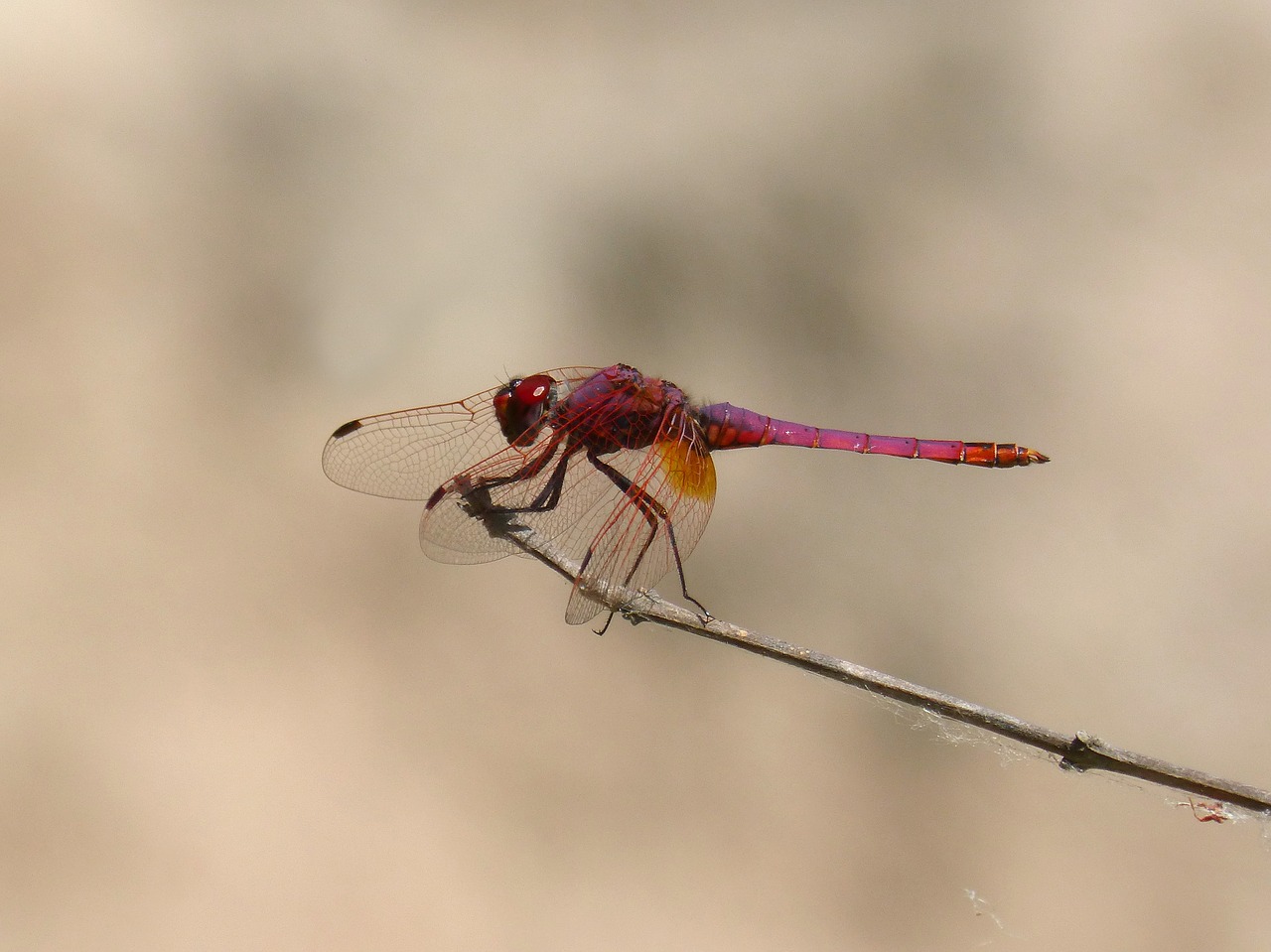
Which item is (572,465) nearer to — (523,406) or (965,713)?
(523,406)

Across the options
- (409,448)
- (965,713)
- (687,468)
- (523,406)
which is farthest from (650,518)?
(965,713)

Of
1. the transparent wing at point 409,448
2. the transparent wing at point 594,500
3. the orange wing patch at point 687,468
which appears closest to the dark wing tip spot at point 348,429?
the transparent wing at point 409,448

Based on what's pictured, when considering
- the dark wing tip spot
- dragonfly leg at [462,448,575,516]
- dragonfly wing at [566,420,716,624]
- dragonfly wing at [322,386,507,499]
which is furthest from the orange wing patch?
the dark wing tip spot

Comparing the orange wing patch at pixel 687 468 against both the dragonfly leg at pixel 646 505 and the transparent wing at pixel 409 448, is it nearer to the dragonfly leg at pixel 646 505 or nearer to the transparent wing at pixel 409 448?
the dragonfly leg at pixel 646 505

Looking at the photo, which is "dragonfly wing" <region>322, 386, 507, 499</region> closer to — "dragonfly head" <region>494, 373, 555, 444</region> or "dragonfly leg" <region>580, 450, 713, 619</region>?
"dragonfly head" <region>494, 373, 555, 444</region>

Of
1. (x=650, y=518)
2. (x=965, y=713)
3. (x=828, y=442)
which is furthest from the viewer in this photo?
(x=828, y=442)

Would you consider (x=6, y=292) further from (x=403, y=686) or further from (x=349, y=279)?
(x=403, y=686)

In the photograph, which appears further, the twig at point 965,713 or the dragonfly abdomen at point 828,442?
the dragonfly abdomen at point 828,442
